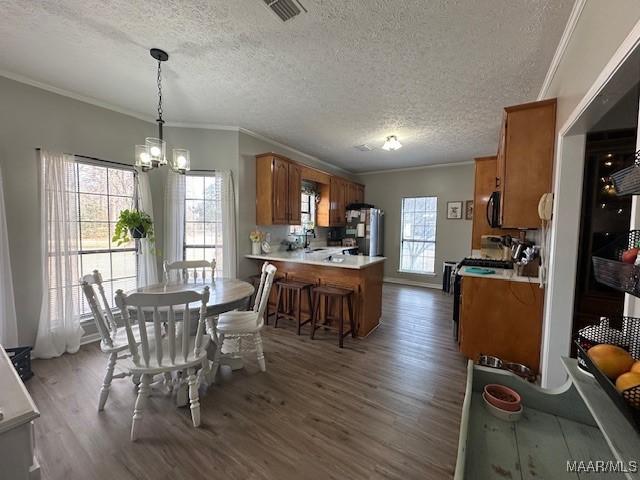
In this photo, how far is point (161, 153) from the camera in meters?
2.27

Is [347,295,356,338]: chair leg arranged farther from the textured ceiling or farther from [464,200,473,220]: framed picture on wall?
[464,200,473,220]: framed picture on wall

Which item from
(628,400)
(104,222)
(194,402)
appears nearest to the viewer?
(628,400)

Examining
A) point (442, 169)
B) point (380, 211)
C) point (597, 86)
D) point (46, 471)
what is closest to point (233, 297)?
point (46, 471)

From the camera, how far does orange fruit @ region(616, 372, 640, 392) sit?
1.82 ft

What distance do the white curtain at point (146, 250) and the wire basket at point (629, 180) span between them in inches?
160

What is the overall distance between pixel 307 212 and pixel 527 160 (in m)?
3.95

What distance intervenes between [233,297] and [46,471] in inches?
53.7

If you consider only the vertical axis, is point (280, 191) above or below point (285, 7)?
below

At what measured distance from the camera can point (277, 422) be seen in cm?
189

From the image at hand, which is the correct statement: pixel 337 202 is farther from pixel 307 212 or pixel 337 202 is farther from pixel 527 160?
pixel 527 160

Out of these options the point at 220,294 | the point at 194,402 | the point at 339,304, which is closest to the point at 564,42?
the point at 339,304

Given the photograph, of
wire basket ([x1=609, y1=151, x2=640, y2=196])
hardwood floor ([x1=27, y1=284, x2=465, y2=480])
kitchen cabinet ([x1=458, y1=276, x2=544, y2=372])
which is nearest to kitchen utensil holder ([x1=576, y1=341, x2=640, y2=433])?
wire basket ([x1=609, y1=151, x2=640, y2=196])

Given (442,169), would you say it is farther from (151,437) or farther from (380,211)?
(151,437)

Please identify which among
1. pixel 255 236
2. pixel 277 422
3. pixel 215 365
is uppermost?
pixel 255 236
